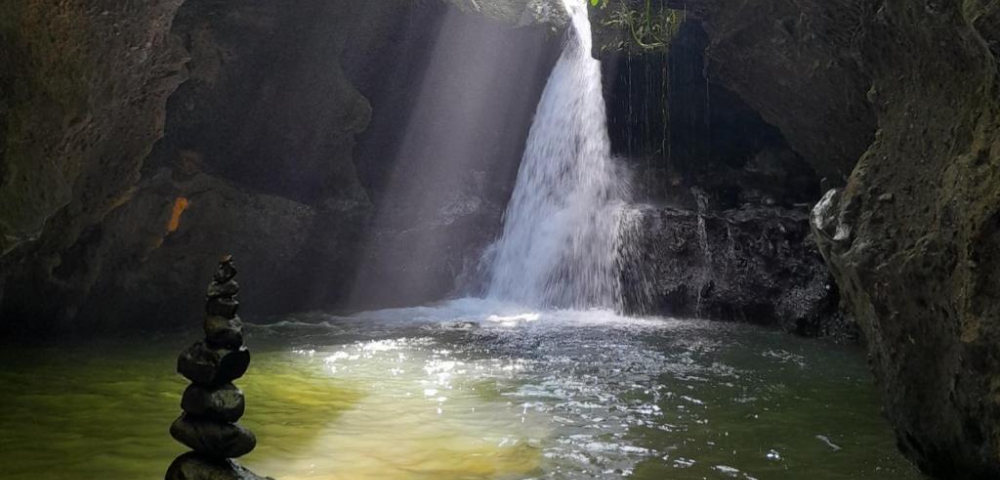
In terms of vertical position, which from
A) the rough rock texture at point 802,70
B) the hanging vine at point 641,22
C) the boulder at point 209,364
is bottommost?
the boulder at point 209,364

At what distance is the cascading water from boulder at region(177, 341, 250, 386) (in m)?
10.9

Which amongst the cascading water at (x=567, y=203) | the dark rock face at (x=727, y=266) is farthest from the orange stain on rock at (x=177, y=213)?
the dark rock face at (x=727, y=266)

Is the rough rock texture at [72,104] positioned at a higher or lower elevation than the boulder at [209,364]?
higher

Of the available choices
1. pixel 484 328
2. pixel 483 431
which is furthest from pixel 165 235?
pixel 483 431

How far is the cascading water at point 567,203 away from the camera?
14320 millimetres

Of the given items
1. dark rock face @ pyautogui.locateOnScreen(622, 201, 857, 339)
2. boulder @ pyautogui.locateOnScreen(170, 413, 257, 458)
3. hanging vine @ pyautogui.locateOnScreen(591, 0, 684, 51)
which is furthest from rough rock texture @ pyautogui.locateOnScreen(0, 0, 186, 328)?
dark rock face @ pyautogui.locateOnScreen(622, 201, 857, 339)

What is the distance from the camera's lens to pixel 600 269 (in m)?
14.2

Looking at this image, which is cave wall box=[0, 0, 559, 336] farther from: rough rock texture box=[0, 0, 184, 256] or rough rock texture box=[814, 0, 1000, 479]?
rough rock texture box=[814, 0, 1000, 479]

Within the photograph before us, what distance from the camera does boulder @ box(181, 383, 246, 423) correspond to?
3.30 m

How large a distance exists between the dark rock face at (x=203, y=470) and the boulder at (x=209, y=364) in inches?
12.4

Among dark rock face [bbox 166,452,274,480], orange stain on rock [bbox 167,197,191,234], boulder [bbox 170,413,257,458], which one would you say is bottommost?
dark rock face [bbox 166,452,274,480]

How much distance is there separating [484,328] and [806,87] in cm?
525

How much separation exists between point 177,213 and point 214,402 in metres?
9.72

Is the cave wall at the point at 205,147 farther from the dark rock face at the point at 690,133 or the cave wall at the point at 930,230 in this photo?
the cave wall at the point at 930,230
